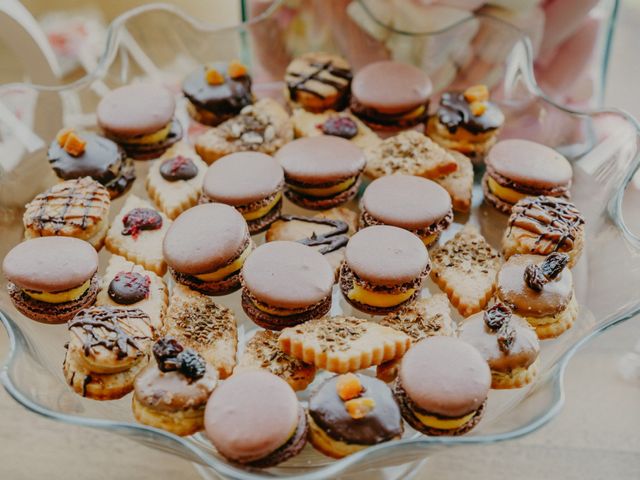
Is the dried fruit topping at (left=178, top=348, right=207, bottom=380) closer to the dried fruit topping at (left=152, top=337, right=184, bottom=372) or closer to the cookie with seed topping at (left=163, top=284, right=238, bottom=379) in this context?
the dried fruit topping at (left=152, top=337, right=184, bottom=372)

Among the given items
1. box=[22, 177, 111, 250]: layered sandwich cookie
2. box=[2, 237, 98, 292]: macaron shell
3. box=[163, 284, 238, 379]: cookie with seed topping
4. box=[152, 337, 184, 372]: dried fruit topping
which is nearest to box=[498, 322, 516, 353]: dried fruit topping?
box=[163, 284, 238, 379]: cookie with seed topping

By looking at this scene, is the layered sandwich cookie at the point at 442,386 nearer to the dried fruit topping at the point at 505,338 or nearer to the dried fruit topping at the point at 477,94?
the dried fruit topping at the point at 505,338

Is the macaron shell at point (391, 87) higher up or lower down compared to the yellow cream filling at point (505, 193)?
higher up

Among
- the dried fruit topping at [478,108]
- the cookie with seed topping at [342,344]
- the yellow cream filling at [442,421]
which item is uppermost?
the dried fruit topping at [478,108]

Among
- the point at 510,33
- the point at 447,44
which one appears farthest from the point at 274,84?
the point at 510,33

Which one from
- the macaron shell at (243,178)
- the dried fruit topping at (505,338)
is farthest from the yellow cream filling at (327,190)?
the dried fruit topping at (505,338)

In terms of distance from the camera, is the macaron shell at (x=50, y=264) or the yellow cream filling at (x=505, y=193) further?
the yellow cream filling at (x=505, y=193)

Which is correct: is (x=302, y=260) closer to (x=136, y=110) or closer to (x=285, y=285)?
(x=285, y=285)
